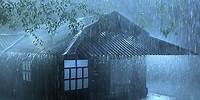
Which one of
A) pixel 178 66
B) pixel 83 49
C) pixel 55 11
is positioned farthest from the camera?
pixel 178 66

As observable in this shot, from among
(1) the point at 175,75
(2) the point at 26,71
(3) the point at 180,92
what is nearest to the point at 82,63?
(2) the point at 26,71

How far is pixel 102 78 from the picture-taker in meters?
17.0

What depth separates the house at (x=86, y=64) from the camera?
1498cm

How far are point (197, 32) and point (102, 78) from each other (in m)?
10.5

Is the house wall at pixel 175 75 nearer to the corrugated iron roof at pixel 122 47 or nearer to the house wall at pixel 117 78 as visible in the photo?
the house wall at pixel 117 78

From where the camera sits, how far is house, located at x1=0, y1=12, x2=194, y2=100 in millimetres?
A: 14984

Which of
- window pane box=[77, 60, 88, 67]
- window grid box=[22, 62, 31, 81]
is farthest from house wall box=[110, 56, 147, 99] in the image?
window grid box=[22, 62, 31, 81]

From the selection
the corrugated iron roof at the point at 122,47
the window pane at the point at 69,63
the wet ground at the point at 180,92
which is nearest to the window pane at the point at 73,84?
the window pane at the point at 69,63

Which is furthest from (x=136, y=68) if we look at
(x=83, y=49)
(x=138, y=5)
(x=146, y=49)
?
(x=138, y=5)

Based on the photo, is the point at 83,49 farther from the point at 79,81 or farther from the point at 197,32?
the point at 197,32

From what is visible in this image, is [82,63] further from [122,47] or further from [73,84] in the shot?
[122,47]

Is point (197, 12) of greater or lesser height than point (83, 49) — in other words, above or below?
above

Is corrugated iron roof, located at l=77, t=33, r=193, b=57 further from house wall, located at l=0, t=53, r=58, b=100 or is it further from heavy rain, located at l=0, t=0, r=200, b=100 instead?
house wall, located at l=0, t=53, r=58, b=100

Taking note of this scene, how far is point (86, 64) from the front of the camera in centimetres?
1630
